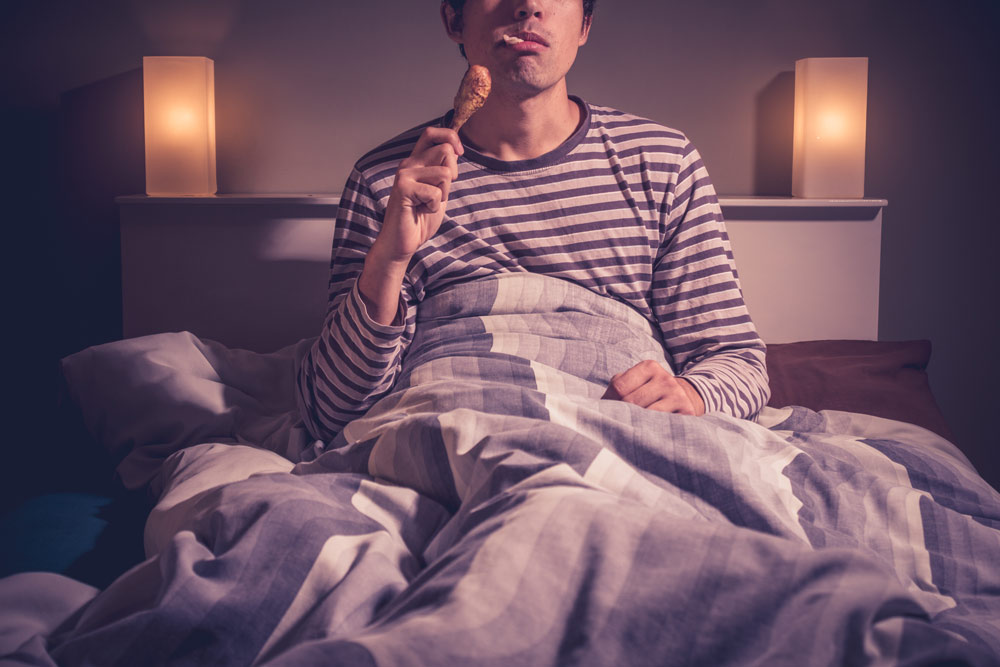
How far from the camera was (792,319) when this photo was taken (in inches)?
72.1

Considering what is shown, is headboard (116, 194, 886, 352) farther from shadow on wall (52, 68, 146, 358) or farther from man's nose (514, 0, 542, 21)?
man's nose (514, 0, 542, 21)

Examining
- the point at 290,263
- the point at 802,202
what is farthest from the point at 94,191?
the point at 802,202

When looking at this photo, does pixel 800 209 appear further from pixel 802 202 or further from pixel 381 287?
pixel 381 287

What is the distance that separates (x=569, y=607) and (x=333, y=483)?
0.34m

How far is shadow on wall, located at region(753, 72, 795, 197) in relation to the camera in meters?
1.98

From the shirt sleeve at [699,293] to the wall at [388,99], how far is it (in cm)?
83

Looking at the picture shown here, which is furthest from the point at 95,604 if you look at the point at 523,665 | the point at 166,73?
the point at 166,73

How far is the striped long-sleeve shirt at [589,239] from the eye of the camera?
1.15m

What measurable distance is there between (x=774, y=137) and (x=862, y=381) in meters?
0.90

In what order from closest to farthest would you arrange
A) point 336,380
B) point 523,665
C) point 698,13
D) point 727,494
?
point 523,665 → point 727,494 → point 336,380 → point 698,13

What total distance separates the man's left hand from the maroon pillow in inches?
17.2

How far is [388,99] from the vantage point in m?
1.93

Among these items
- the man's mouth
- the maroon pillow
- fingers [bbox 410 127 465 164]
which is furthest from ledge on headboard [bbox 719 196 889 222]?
fingers [bbox 410 127 465 164]

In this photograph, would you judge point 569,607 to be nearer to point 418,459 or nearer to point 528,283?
point 418,459
